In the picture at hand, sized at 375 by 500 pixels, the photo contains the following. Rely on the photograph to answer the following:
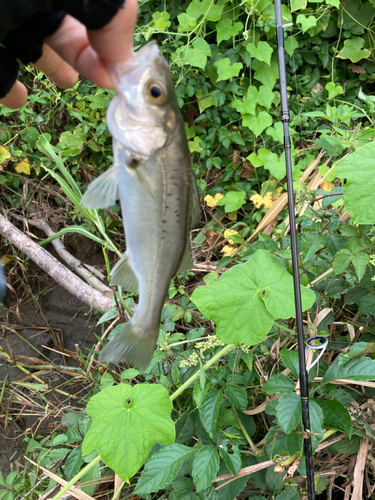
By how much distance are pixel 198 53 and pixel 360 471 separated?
9.00 ft

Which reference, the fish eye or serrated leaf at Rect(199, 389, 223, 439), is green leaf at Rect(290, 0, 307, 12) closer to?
the fish eye

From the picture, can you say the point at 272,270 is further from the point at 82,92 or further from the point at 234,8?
the point at 82,92

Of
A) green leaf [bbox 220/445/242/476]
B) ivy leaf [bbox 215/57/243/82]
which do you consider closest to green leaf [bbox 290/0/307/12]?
ivy leaf [bbox 215/57/243/82]

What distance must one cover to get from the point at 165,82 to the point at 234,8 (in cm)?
245

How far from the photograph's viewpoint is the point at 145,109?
2.96 ft

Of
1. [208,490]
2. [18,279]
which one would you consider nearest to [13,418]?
[18,279]

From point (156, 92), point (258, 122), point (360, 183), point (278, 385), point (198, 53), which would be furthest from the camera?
point (258, 122)

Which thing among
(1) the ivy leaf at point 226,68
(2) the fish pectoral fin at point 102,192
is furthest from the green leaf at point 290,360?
(1) the ivy leaf at point 226,68

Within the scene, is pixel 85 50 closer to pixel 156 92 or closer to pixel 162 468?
pixel 156 92

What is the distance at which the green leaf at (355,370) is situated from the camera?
1325mm

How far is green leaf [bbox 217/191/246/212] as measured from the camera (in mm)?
3057

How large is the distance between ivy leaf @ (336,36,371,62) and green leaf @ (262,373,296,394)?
9.14ft

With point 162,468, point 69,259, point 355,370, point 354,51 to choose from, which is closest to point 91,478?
point 162,468

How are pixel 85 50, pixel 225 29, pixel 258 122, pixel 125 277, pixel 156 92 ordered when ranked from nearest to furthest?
pixel 156 92, pixel 125 277, pixel 85 50, pixel 225 29, pixel 258 122
